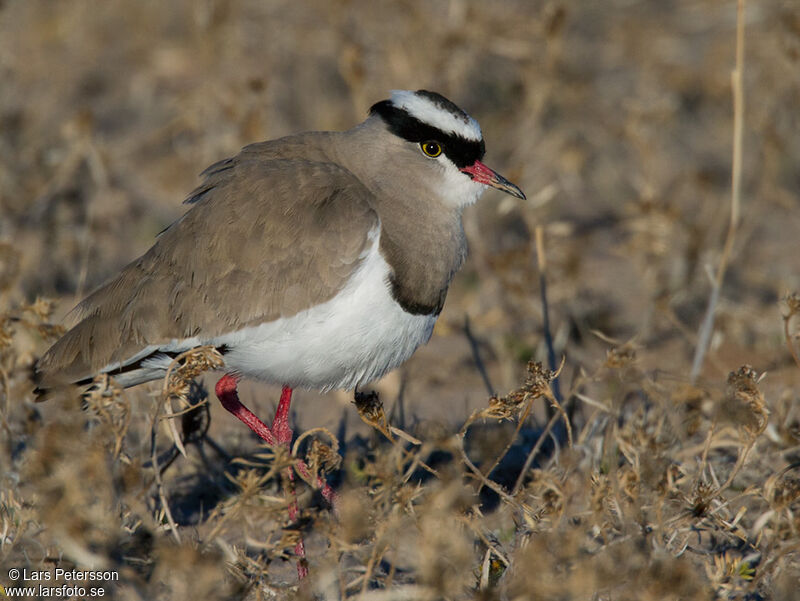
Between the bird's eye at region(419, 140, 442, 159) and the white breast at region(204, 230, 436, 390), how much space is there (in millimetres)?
581

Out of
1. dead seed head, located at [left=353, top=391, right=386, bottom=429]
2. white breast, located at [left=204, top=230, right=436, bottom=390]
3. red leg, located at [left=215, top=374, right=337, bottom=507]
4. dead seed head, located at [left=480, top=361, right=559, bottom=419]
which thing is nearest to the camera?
dead seed head, located at [left=480, top=361, right=559, bottom=419]

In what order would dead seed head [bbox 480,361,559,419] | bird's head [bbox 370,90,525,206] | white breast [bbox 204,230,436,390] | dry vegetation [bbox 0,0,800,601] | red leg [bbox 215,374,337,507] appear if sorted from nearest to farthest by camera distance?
dry vegetation [bbox 0,0,800,601] < dead seed head [bbox 480,361,559,419] < white breast [bbox 204,230,436,390] < red leg [bbox 215,374,337,507] < bird's head [bbox 370,90,525,206]

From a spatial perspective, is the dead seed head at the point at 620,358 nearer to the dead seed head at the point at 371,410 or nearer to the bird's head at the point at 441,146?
the dead seed head at the point at 371,410

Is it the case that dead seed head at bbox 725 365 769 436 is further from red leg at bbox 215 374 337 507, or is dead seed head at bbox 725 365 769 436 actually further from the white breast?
red leg at bbox 215 374 337 507

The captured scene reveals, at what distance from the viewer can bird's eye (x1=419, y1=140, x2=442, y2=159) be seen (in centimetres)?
396

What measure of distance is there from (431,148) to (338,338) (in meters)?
0.99

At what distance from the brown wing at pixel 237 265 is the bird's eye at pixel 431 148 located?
0.36 m

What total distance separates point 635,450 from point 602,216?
4.06 meters

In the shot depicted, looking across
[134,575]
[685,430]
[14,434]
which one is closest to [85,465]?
[134,575]

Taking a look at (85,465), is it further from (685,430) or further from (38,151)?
(38,151)

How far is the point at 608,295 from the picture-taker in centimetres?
623

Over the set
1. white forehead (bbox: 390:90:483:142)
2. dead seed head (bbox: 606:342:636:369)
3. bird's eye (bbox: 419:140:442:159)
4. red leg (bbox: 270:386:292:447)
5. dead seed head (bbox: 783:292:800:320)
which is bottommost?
red leg (bbox: 270:386:292:447)

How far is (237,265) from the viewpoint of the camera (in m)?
3.54

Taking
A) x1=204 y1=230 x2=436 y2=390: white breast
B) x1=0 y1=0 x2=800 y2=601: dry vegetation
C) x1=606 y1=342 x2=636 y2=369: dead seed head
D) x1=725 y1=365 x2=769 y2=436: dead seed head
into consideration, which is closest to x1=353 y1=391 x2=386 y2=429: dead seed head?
x1=0 y1=0 x2=800 y2=601: dry vegetation
